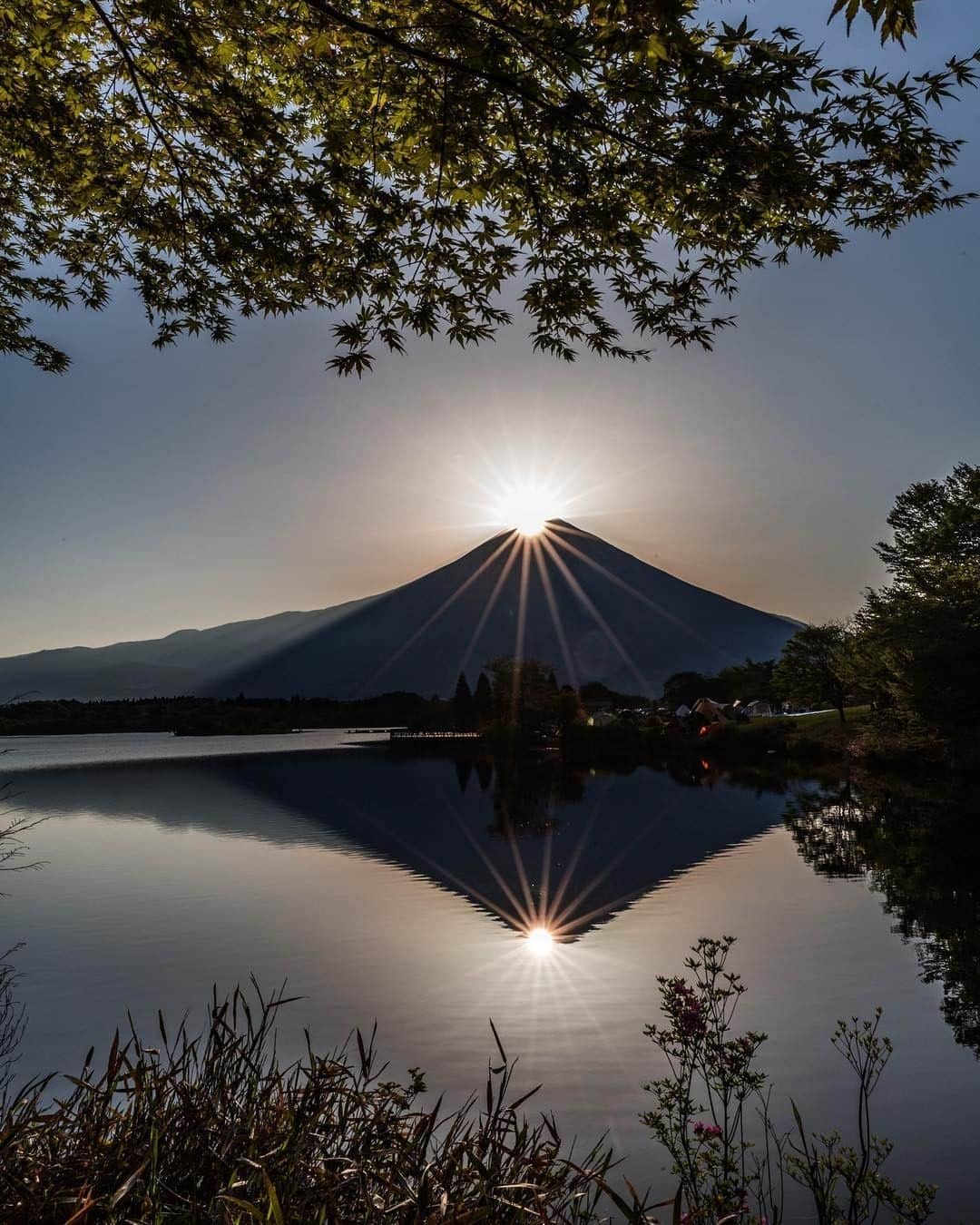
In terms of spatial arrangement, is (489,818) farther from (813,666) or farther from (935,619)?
(813,666)

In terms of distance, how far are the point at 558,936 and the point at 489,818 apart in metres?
25.2

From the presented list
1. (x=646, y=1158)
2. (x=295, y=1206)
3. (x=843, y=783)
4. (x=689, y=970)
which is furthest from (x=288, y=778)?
(x=295, y=1206)

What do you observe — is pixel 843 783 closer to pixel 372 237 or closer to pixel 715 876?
pixel 715 876

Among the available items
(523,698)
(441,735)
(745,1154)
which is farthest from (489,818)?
(441,735)

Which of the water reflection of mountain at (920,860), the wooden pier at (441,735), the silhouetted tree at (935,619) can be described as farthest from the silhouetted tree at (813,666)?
the wooden pier at (441,735)

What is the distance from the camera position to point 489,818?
148ft

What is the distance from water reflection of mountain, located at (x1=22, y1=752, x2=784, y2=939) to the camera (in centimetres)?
2703

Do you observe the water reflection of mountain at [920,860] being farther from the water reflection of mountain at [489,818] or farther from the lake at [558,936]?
the water reflection of mountain at [489,818]

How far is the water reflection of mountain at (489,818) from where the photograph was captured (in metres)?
27.0

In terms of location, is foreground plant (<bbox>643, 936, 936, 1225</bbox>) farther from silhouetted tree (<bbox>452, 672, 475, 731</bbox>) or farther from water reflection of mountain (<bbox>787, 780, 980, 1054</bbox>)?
silhouetted tree (<bbox>452, 672, 475, 731</bbox>)

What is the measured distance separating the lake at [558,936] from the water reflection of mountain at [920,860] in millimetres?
116

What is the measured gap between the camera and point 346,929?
826 inches

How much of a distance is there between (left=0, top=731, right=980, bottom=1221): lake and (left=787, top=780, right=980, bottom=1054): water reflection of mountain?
12cm

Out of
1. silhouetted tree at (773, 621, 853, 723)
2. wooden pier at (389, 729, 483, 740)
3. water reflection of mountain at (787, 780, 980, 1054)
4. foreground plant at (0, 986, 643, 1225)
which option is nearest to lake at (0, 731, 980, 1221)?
water reflection of mountain at (787, 780, 980, 1054)
